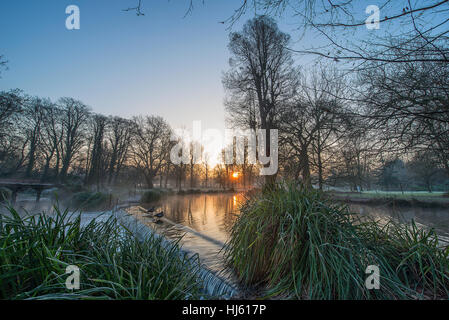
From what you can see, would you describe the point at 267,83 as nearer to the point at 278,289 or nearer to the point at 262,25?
the point at 262,25

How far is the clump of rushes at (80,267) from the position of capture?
1.34m

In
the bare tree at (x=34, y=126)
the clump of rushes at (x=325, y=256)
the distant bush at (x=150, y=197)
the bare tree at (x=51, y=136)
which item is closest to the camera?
the clump of rushes at (x=325, y=256)

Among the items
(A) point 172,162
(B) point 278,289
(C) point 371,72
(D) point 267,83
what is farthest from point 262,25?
(A) point 172,162

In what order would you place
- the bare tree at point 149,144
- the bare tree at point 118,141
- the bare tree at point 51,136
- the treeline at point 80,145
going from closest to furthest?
the treeline at point 80,145
the bare tree at point 51,136
the bare tree at point 118,141
the bare tree at point 149,144

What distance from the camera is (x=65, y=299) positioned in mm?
1233

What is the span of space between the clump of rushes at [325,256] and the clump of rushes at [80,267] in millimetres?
963

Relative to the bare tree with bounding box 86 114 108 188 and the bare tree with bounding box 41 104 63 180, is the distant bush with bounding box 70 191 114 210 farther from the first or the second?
the bare tree with bounding box 41 104 63 180

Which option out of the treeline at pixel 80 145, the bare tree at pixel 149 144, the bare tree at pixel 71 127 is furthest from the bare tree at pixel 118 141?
the bare tree at pixel 71 127

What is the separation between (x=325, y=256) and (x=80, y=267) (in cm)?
224

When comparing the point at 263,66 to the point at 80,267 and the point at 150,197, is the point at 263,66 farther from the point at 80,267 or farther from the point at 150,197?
the point at 150,197

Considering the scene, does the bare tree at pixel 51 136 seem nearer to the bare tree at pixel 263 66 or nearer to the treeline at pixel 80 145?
the treeline at pixel 80 145

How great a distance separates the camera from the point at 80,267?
1590 millimetres

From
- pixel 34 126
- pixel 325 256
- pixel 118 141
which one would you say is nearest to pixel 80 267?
pixel 325 256
